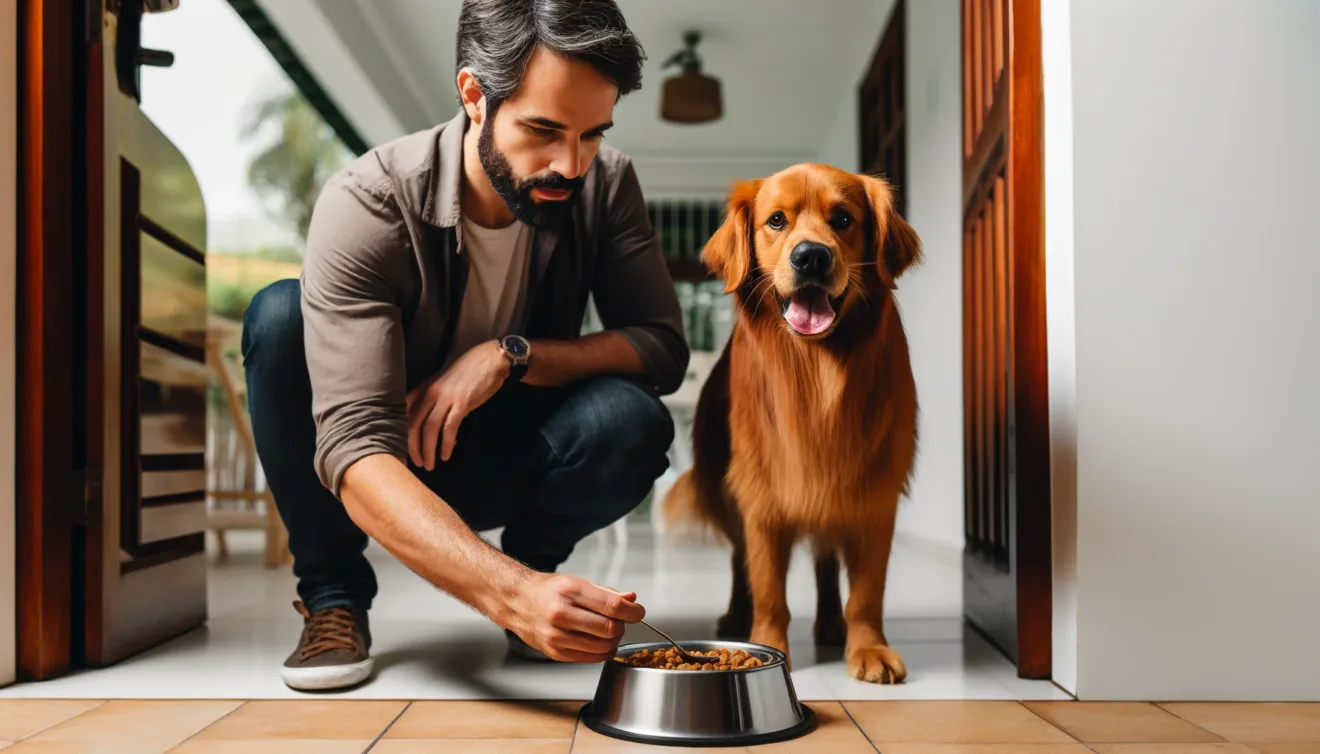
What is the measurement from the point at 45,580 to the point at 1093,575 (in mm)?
1513

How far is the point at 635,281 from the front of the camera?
1708 millimetres

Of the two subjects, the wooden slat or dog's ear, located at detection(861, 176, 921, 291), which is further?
the wooden slat

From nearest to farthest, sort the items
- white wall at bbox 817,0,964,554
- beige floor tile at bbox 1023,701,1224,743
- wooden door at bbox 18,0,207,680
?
beige floor tile at bbox 1023,701,1224,743, wooden door at bbox 18,0,207,680, white wall at bbox 817,0,964,554

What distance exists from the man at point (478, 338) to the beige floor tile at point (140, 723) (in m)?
→ 0.14

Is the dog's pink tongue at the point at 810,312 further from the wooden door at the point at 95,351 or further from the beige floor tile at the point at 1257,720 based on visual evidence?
the wooden door at the point at 95,351

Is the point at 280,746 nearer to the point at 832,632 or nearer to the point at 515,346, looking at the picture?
the point at 515,346

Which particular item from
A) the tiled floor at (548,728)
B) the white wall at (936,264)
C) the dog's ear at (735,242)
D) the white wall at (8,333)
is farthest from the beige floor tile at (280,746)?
the white wall at (936,264)

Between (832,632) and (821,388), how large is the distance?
0.50 metres

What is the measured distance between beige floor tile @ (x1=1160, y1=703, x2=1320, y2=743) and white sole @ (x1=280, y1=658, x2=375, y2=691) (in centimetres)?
110

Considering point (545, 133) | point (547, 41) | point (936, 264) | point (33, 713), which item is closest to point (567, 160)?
point (545, 133)

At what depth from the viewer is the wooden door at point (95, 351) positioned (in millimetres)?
1476

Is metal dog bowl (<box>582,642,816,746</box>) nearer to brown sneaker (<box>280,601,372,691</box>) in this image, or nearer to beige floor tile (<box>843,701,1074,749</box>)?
beige floor tile (<box>843,701,1074,749</box>)

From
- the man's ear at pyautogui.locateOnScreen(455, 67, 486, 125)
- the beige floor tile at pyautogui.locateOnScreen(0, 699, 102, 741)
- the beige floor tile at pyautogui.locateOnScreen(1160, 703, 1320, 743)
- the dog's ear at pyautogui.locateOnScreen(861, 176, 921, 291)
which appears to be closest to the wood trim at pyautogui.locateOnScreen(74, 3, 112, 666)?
the beige floor tile at pyautogui.locateOnScreen(0, 699, 102, 741)

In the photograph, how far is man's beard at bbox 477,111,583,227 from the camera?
4.76 ft
